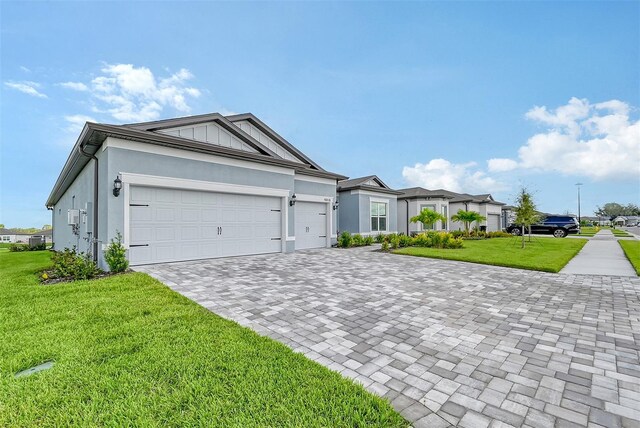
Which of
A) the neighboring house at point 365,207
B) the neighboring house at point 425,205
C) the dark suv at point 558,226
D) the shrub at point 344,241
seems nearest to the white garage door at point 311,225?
the shrub at point 344,241

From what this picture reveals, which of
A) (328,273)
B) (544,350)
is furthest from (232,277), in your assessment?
(544,350)

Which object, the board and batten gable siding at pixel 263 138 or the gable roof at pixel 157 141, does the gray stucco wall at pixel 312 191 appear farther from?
the board and batten gable siding at pixel 263 138

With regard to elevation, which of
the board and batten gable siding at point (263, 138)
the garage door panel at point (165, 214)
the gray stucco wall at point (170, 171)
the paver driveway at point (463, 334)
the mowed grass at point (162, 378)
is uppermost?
the board and batten gable siding at point (263, 138)

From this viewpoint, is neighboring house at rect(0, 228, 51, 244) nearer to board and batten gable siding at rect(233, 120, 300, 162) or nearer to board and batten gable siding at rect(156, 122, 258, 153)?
board and batten gable siding at rect(233, 120, 300, 162)

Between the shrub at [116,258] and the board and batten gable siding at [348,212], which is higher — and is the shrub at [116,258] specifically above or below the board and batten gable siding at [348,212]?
below

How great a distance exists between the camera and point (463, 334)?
348 cm

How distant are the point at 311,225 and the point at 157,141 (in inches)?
282

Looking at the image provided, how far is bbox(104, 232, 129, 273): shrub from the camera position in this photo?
270 inches

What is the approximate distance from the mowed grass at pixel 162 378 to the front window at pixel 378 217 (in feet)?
45.0

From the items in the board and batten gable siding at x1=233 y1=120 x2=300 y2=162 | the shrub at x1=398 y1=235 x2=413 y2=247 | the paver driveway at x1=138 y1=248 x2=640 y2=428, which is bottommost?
the paver driveway at x1=138 y1=248 x2=640 y2=428

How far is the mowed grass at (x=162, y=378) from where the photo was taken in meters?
1.96

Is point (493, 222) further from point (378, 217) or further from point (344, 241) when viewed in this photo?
point (344, 241)

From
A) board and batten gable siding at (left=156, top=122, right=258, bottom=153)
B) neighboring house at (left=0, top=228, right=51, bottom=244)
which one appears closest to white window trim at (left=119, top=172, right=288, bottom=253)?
board and batten gable siding at (left=156, top=122, right=258, bottom=153)

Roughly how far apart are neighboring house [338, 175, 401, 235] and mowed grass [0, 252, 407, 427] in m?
12.6
